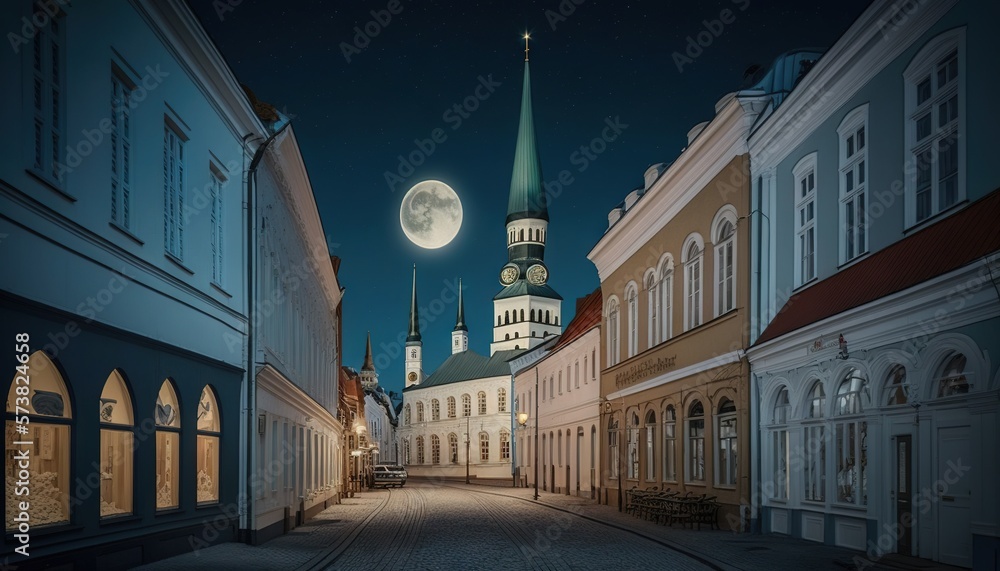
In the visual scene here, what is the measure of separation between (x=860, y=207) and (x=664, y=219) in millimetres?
12941

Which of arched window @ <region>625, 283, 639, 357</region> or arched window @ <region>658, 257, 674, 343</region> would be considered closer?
arched window @ <region>658, 257, 674, 343</region>

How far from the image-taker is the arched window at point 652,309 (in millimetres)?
32688

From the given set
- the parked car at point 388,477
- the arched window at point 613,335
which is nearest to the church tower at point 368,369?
the parked car at point 388,477

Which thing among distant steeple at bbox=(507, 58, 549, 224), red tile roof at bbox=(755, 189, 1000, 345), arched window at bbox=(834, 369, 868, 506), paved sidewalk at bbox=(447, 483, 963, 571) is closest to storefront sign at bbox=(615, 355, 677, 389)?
paved sidewalk at bbox=(447, 483, 963, 571)

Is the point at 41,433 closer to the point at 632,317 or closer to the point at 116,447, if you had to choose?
the point at 116,447

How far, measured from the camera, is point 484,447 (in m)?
99.8

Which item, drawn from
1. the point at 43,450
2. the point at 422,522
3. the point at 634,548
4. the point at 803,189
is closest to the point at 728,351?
the point at 803,189

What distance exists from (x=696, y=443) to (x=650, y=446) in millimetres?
4851

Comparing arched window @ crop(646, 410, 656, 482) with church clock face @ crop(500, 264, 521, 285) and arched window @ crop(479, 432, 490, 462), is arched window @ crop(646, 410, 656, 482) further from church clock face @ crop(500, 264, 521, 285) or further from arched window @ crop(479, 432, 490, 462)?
church clock face @ crop(500, 264, 521, 285)

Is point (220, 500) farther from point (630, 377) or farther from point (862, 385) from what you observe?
point (630, 377)

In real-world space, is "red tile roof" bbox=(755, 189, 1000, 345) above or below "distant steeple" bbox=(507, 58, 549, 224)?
below

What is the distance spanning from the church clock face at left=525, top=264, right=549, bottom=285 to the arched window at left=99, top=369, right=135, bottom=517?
112787mm

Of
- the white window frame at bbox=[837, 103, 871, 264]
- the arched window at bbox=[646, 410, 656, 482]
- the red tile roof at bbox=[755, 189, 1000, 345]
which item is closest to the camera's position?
the red tile roof at bbox=[755, 189, 1000, 345]

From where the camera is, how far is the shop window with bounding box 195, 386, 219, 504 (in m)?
17.2
